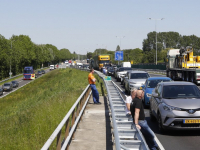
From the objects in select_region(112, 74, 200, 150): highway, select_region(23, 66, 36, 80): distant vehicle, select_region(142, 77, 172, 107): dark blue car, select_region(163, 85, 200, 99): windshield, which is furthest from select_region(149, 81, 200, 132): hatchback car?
select_region(23, 66, 36, 80): distant vehicle

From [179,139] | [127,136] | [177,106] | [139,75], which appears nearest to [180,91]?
[177,106]

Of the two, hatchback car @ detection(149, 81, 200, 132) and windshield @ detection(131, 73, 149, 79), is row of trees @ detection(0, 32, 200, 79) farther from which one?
hatchback car @ detection(149, 81, 200, 132)

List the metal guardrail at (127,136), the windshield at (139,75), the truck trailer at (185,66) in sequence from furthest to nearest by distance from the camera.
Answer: the truck trailer at (185,66), the windshield at (139,75), the metal guardrail at (127,136)

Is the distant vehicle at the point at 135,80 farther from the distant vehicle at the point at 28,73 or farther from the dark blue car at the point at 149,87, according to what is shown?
the distant vehicle at the point at 28,73

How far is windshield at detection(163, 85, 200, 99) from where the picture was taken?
1276cm

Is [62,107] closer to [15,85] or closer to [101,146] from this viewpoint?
[101,146]

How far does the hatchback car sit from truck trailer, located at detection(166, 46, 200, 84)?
2114cm

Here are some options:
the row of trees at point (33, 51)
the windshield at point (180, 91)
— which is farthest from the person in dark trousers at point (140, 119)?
the row of trees at point (33, 51)

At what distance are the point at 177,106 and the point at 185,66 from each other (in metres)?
27.3

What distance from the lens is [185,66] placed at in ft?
125

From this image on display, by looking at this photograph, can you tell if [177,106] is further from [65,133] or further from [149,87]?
[149,87]

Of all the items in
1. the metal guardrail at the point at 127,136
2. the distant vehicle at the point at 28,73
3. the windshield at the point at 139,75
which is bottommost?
the distant vehicle at the point at 28,73

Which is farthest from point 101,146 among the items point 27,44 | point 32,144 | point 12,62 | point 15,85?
point 27,44

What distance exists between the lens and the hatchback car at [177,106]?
11.4 m
